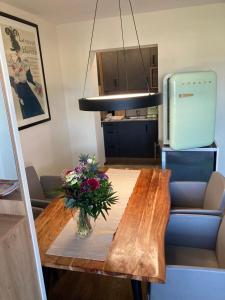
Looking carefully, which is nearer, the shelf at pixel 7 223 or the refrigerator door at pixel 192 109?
the shelf at pixel 7 223

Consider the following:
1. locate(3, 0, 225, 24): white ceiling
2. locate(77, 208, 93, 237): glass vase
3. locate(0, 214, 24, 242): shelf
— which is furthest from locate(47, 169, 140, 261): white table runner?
locate(3, 0, 225, 24): white ceiling

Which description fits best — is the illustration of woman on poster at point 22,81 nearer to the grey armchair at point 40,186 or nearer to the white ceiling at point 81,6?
the white ceiling at point 81,6

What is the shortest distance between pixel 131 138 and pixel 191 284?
145 inches

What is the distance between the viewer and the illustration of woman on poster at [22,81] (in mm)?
2496

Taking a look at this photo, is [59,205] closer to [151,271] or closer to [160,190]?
[160,190]

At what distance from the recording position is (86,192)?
1.37 meters

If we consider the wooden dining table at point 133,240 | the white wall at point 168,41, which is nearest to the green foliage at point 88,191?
the wooden dining table at point 133,240

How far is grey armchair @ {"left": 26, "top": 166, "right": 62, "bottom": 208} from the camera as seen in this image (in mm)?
2428

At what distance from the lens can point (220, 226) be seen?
1.63 metres

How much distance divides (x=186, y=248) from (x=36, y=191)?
5.35ft

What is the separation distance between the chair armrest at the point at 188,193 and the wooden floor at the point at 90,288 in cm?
82

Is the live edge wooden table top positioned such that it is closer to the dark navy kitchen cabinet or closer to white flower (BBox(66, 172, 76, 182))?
Answer: white flower (BBox(66, 172, 76, 182))

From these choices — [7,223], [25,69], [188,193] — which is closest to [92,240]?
[7,223]

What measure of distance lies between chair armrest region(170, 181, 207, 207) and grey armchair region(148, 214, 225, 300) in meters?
0.61
